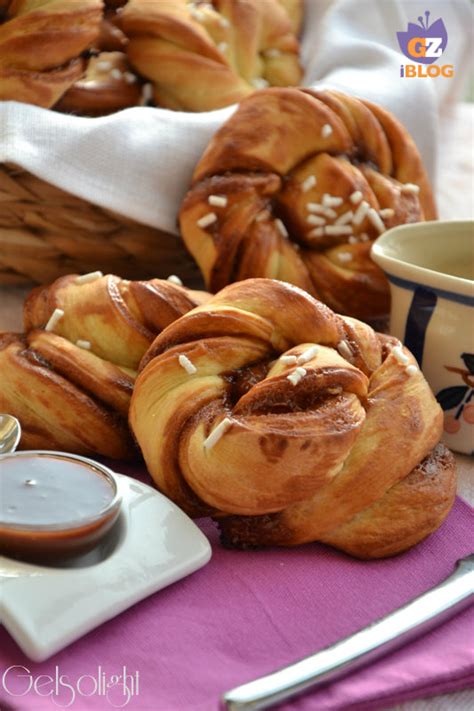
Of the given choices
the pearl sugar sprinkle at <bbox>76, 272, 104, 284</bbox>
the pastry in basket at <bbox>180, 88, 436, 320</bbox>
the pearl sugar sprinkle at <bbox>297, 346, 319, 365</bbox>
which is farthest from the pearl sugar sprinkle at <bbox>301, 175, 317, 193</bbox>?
the pearl sugar sprinkle at <bbox>297, 346, 319, 365</bbox>

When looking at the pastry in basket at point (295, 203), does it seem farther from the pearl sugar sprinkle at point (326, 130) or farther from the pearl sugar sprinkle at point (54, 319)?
the pearl sugar sprinkle at point (54, 319)

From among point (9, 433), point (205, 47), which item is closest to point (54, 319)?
point (9, 433)

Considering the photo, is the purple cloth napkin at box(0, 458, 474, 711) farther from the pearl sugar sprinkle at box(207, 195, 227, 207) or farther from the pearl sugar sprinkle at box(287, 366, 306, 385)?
the pearl sugar sprinkle at box(207, 195, 227, 207)

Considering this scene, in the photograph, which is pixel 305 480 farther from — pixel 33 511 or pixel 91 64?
pixel 91 64

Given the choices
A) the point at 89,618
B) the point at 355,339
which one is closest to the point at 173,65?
Answer: the point at 355,339

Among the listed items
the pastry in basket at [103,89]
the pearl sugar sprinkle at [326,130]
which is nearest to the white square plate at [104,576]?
the pearl sugar sprinkle at [326,130]

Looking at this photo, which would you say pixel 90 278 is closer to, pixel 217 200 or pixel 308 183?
pixel 217 200

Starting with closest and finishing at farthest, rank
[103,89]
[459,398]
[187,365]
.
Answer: [187,365]
[459,398]
[103,89]
